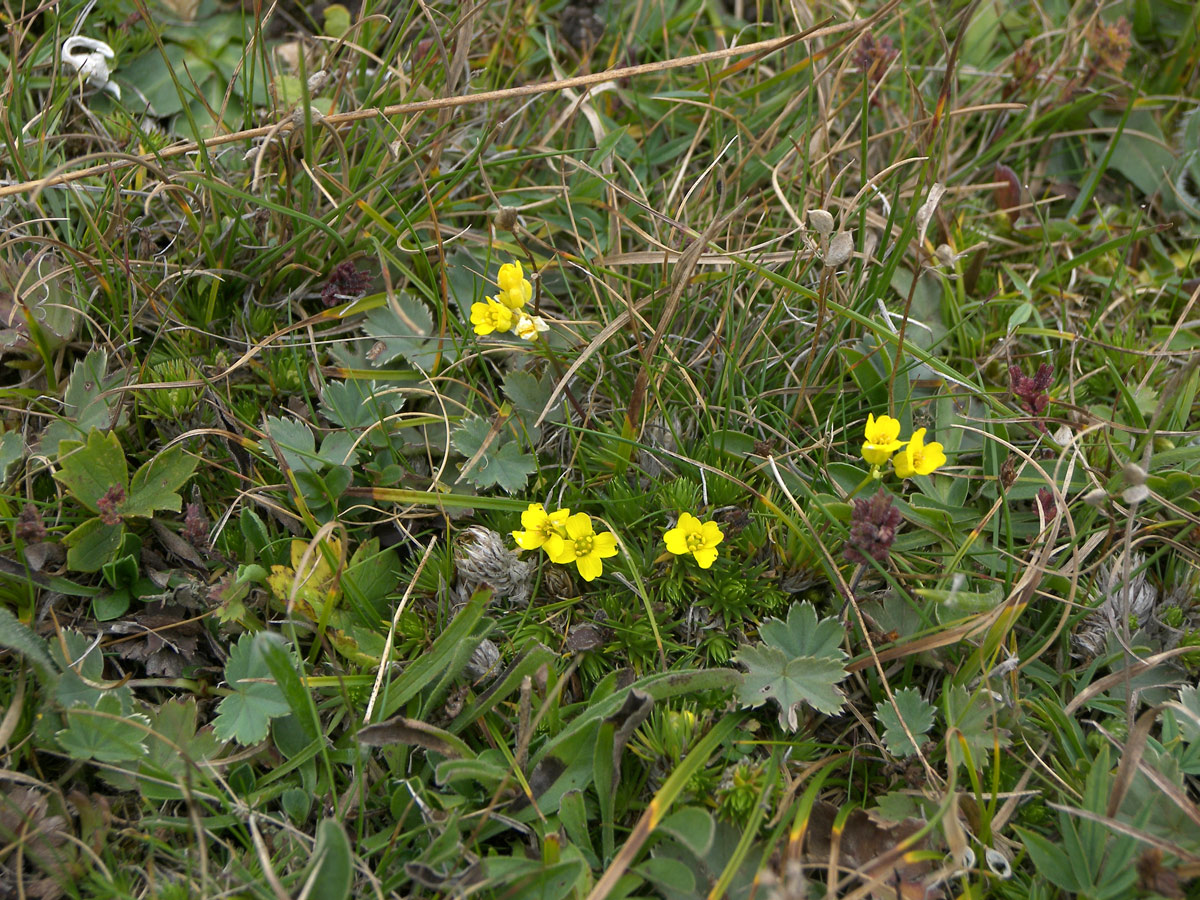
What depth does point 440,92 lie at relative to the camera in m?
2.86

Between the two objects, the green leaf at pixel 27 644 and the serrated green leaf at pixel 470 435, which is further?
the serrated green leaf at pixel 470 435

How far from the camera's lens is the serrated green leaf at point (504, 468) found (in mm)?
2305

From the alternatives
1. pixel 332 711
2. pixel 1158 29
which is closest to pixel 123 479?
pixel 332 711

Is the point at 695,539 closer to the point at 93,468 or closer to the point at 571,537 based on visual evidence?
the point at 571,537

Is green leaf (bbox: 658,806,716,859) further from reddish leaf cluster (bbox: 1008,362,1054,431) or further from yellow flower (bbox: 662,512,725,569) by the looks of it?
reddish leaf cluster (bbox: 1008,362,1054,431)

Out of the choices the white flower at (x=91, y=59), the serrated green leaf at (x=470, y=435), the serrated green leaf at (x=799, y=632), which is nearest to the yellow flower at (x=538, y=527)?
the serrated green leaf at (x=470, y=435)

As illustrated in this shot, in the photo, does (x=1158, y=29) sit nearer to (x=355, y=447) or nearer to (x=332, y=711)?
(x=355, y=447)

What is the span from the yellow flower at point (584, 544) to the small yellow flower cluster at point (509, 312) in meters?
0.50

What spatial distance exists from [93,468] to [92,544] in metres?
0.19

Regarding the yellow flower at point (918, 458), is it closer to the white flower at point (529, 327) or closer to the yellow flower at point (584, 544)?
the yellow flower at point (584, 544)

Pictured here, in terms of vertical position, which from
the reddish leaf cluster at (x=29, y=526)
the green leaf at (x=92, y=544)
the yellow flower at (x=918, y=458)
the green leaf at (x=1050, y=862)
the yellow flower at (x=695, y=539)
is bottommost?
the green leaf at (x=1050, y=862)

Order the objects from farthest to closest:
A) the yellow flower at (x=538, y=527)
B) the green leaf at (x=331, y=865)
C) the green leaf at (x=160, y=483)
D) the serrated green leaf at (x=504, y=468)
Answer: the serrated green leaf at (x=504, y=468) < the green leaf at (x=160, y=483) < the yellow flower at (x=538, y=527) < the green leaf at (x=331, y=865)

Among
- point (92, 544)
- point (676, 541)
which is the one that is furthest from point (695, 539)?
point (92, 544)

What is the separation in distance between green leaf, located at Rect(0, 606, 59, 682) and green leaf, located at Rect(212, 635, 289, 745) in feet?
1.24
